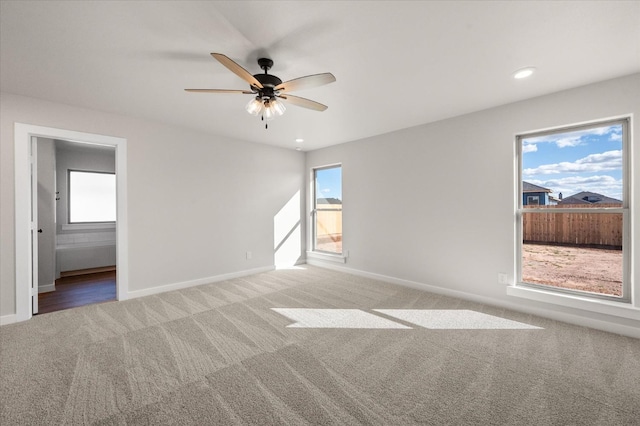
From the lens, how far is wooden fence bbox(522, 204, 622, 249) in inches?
110

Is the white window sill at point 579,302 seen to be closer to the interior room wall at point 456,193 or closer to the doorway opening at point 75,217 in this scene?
the interior room wall at point 456,193

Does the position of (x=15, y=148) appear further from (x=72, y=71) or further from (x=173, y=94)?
(x=173, y=94)

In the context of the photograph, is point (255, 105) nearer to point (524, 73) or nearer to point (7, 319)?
point (524, 73)

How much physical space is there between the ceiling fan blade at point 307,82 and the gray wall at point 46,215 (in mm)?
4615

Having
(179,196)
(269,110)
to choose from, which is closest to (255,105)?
(269,110)

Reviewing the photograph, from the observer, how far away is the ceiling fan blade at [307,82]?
6.44 feet

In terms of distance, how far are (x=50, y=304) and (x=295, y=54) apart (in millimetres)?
4387

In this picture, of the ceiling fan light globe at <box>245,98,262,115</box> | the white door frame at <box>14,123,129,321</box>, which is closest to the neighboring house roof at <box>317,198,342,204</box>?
the ceiling fan light globe at <box>245,98,262,115</box>

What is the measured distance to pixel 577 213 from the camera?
2.98 m

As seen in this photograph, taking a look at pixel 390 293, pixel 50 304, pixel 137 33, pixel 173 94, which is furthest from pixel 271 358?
pixel 50 304

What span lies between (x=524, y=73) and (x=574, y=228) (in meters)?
1.80

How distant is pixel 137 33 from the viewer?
1.94 meters

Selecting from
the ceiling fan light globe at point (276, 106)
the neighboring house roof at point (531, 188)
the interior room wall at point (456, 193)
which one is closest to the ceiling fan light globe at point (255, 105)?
the ceiling fan light globe at point (276, 106)

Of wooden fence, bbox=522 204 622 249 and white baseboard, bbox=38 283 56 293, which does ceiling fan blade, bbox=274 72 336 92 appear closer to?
wooden fence, bbox=522 204 622 249
